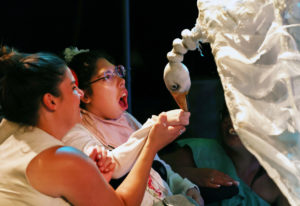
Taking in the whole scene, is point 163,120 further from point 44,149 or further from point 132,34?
point 132,34

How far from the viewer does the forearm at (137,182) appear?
121 centimetres

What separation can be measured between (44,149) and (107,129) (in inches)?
19.5

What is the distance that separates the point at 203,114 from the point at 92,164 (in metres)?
1.51

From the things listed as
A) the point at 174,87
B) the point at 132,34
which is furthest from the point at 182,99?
the point at 132,34

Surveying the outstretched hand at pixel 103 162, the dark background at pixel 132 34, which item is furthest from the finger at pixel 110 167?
the dark background at pixel 132 34

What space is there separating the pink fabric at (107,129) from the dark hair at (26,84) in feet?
1.27

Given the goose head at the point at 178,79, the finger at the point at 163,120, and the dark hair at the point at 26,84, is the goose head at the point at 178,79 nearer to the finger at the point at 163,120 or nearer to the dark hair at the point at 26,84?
the finger at the point at 163,120

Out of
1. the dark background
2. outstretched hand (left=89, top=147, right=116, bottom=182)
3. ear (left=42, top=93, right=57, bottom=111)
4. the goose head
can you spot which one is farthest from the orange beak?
the dark background

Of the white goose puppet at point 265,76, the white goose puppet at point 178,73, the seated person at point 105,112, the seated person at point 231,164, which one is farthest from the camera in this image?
the seated person at point 231,164

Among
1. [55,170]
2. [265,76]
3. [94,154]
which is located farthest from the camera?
[94,154]

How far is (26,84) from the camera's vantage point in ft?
3.77

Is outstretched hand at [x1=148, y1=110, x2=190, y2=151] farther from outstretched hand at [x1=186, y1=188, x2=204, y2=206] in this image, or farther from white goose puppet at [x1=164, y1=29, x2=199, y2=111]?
outstretched hand at [x1=186, y1=188, x2=204, y2=206]

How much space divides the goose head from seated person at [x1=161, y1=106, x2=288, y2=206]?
0.60 m

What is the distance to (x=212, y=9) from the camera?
1.02 metres
